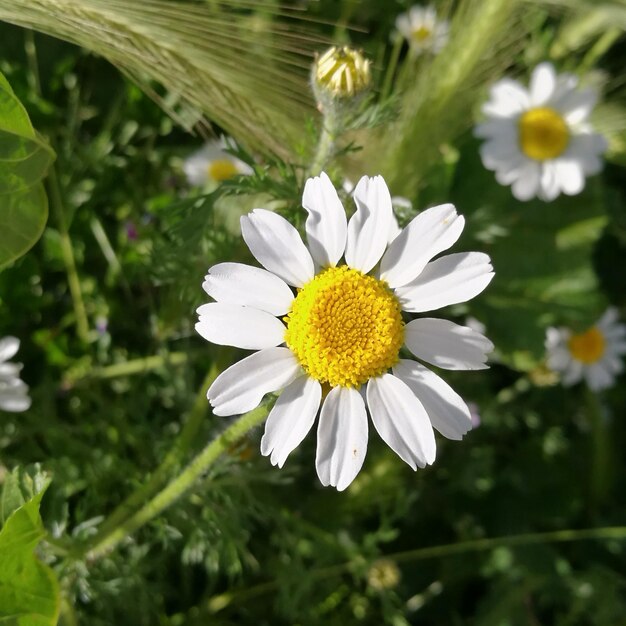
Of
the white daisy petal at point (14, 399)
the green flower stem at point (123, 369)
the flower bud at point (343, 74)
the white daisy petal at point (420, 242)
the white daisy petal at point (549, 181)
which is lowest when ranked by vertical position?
the green flower stem at point (123, 369)

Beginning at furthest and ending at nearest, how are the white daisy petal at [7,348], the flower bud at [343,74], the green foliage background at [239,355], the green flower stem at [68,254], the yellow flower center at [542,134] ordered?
1. the yellow flower center at [542,134]
2. the green flower stem at [68,254]
3. the white daisy petal at [7,348]
4. the green foliage background at [239,355]
5. the flower bud at [343,74]

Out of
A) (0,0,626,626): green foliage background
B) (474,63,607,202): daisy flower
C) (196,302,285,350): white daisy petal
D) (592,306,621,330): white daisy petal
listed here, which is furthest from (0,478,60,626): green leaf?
(592,306,621,330): white daisy petal

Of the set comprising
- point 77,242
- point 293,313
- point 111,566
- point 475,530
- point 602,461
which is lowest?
point 475,530

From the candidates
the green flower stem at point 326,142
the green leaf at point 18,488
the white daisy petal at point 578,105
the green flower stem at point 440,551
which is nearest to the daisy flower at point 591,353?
the green flower stem at point 440,551

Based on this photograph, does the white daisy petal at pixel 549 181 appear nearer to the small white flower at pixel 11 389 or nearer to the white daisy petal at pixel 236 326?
the white daisy petal at pixel 236 326

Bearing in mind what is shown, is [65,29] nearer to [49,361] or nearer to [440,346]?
[440,346]

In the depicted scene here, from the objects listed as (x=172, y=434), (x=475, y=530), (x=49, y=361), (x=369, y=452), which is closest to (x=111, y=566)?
(x=172, y=434)
